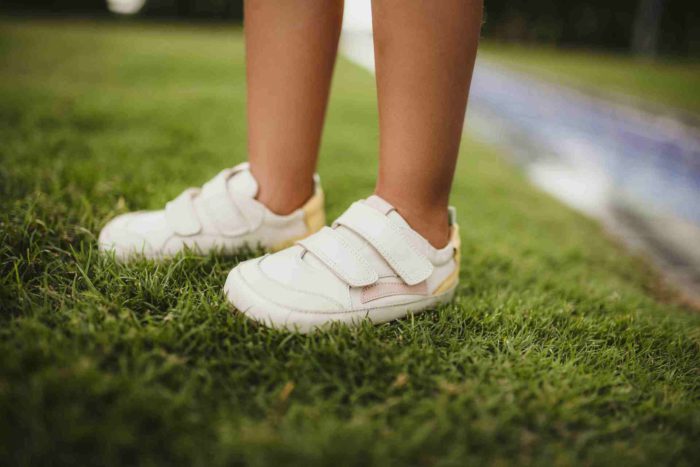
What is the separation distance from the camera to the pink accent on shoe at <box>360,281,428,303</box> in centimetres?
106

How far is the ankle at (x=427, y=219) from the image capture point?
1099 millimetres

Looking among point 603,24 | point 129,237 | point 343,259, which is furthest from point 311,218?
point 603,24

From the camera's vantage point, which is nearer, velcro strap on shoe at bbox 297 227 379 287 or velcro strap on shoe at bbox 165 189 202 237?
velcro strap on shoe at bbox 297 227 379 287

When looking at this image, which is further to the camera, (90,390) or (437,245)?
(437,245)

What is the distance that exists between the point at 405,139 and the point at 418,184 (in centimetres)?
11

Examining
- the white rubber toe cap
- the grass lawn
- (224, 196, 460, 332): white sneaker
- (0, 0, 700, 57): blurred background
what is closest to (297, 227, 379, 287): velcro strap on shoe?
(224, 196, 460, 332): white sneaker

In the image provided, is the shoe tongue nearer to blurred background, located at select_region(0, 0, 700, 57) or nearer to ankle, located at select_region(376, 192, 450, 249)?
ankle, located at select_region(376, 192, 450, 249)

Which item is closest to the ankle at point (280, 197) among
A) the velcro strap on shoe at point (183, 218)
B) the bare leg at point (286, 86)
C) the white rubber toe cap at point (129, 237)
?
the bare leg at point (286, 86)

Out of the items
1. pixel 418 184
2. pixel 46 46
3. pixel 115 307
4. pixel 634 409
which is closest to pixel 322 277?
pixel 418 184

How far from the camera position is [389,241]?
41.7 inches

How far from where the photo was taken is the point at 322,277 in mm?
1035

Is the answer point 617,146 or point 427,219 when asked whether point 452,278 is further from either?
point 617,146

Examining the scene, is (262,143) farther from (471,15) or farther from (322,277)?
(471,15)

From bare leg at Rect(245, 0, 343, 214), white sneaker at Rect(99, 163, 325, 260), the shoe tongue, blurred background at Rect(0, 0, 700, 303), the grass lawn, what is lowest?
blurred background at Rect(0, 0, 700, 303)
